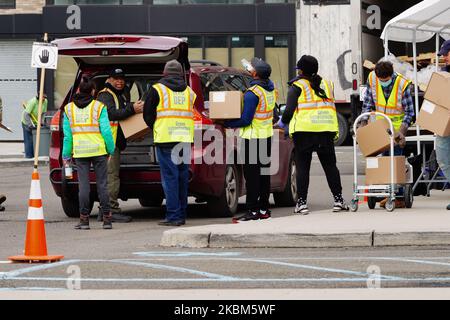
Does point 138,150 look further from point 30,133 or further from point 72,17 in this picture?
point 72,17

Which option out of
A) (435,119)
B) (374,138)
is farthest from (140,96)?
(435,119)

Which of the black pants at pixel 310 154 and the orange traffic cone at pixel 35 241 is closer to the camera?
the orange traffic cone at pixel 35 241

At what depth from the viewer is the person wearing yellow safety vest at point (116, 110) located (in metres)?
15.6

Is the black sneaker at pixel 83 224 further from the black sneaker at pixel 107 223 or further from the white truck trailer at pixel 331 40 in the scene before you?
the white truck trailer at pixel 331 40

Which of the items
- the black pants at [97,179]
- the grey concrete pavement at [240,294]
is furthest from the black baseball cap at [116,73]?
the grey concrete pavement at [240,294]

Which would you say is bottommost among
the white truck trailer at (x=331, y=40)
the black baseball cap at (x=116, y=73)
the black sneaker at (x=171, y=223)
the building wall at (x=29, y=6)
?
the black sneaker at (x=171, y=223)

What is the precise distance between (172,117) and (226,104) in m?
0.62

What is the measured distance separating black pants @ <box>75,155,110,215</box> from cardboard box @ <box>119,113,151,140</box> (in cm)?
65

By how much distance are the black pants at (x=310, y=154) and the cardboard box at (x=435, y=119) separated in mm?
1067

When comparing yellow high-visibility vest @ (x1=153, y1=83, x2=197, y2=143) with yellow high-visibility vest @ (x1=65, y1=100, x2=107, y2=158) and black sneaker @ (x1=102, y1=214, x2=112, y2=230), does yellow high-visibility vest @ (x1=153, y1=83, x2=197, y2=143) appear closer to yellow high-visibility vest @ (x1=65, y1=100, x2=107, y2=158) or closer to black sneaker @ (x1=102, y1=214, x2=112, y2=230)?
yellow high-visibility vest @ (x1=65, y1=100, x2=107, y2=158)

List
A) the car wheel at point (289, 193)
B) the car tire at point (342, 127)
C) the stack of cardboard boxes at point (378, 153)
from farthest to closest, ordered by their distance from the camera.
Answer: the car tire at point (342, 127) → the car wheel at point (289, 193) → the stack of cardboard boxes at point (378, 153)

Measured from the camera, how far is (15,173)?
27.3 m

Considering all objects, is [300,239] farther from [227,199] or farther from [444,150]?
[227,199]
